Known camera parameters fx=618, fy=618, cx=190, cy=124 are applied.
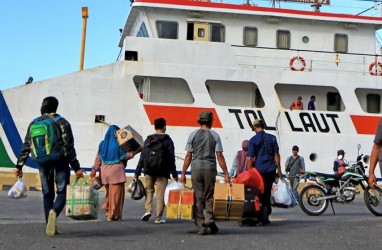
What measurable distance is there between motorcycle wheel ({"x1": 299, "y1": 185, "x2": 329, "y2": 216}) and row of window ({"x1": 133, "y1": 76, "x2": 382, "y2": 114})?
22.0 ft

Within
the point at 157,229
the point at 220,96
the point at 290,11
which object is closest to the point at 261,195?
the point at 157,229

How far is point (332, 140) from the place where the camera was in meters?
17.5

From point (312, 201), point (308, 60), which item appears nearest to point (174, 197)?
point (312, 201)

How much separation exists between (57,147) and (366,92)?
13716 millimetres

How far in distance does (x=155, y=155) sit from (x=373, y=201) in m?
4.41

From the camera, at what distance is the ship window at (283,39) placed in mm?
18516

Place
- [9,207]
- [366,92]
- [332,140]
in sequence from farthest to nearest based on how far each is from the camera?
1. [366,92]
2. [332,140]
3. [9,207]

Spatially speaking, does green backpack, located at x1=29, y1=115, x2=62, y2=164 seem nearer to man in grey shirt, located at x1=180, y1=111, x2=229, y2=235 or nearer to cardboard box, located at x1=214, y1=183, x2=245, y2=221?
man in grey shirt, located at x1=180, y1=111, x2=229, y2=235

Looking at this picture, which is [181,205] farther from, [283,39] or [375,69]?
[375,69]

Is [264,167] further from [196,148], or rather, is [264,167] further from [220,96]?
[220,96]

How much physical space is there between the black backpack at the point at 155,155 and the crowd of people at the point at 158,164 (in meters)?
0.01

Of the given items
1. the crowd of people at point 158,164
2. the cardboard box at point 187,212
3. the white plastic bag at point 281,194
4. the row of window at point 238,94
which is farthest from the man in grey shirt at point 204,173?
the row of window at point 238,94

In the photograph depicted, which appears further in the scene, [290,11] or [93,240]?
[290,11]

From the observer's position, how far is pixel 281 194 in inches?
369
